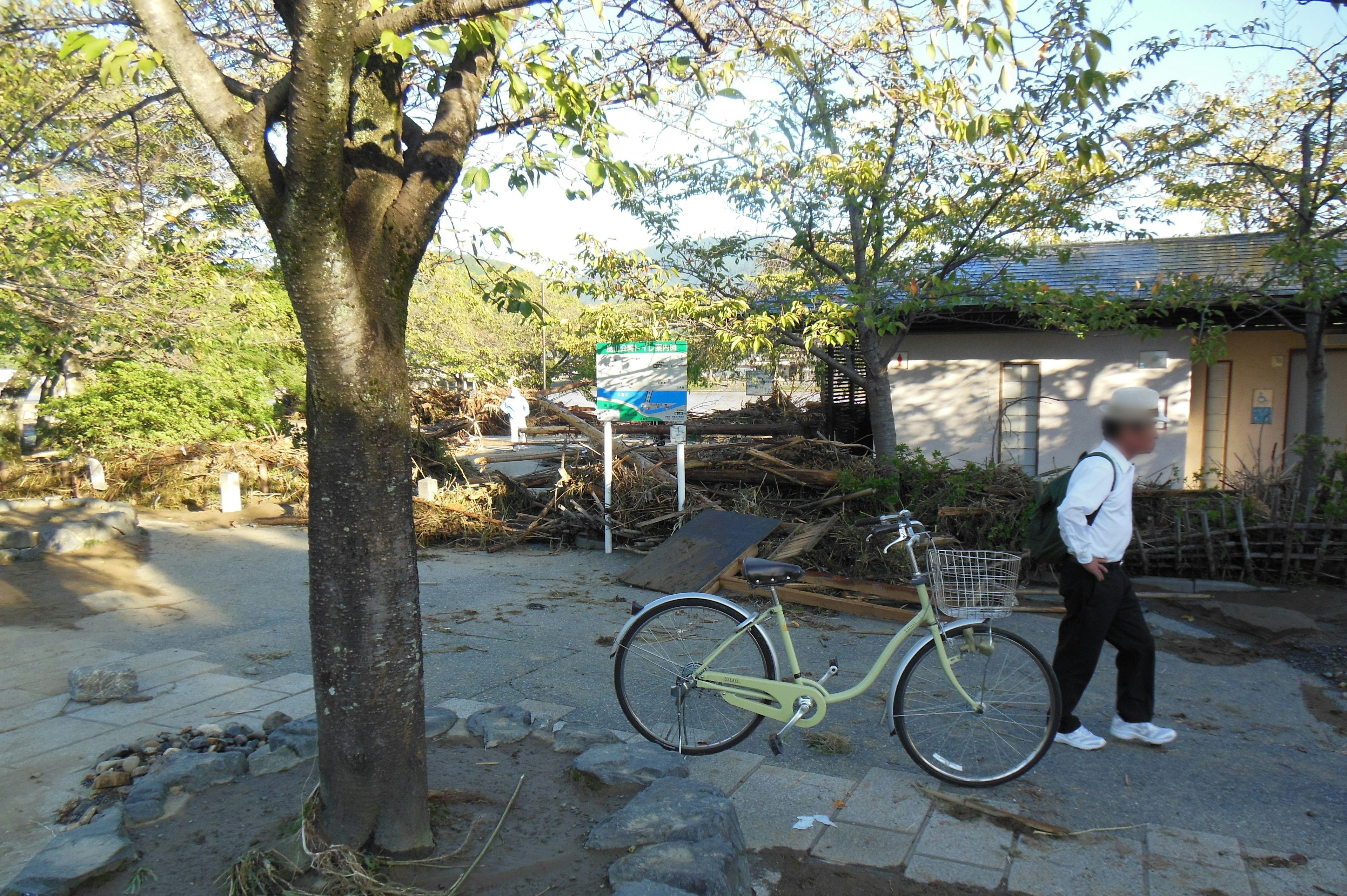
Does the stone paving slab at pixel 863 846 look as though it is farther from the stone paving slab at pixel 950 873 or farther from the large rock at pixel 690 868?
the large rock at pixel 690 868

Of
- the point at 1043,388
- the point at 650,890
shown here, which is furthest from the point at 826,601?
the point at 1043,388

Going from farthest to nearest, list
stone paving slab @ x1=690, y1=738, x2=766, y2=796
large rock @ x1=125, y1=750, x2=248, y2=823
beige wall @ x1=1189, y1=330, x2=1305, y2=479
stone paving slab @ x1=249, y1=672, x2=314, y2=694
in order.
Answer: beige wall @ x1=1189, y1=330, x2=1305, y2=479
stone paving slab @ x1=249, y1=672, x2=314, y2=694
stone paving slab @ x1=690, y1=738, x2=766, y2=796
large rock @ x1=125, y1=750, x2=248, y2=823

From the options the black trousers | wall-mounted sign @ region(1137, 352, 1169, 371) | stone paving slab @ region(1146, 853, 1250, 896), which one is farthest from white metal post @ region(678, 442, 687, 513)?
wall-mounted sign @ region(1137, 352, 1169, 371)

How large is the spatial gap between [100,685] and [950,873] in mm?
4894

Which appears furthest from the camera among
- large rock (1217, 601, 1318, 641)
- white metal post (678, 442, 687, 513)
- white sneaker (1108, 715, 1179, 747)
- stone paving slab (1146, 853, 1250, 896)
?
white metal post (678, 442, 687, 513)

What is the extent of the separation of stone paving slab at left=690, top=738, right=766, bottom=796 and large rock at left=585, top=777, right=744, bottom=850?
26.2 inches

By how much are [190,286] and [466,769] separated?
10.4m

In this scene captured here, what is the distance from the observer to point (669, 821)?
3.13 metres

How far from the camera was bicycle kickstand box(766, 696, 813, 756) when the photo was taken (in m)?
4.11

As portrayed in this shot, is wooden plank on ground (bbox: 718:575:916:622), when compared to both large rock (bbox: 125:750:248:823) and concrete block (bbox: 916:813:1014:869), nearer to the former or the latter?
concrete block (bbox: 916:813:1014:869)

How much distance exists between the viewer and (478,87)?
11.8ft

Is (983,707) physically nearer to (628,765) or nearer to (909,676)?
(909,676)

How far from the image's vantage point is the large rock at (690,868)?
2.77 meters

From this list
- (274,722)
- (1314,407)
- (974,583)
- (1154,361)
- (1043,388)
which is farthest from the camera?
(1043,388)
